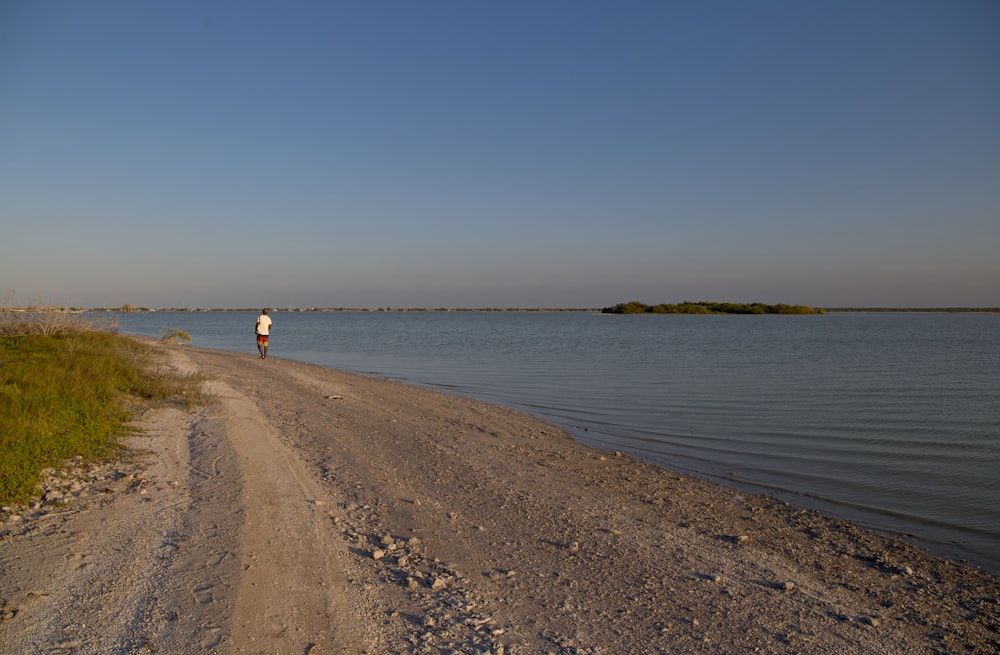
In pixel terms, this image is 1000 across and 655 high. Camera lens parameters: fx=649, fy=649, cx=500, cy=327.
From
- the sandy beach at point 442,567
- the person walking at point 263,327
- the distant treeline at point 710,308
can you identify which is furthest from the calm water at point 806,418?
the distant treeline at point 710,308

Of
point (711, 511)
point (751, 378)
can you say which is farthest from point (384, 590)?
point (751, 378)

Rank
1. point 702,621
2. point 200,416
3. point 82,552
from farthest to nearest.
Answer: point 200,416, point 82,552, point 702,621

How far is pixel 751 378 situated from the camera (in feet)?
71.1

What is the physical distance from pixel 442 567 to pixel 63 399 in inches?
312

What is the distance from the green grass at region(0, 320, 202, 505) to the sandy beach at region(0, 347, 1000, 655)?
1.48ft

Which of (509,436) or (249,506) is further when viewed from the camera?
(509,436)

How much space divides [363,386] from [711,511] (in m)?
12.8

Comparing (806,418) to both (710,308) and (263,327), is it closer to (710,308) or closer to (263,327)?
(263,327)

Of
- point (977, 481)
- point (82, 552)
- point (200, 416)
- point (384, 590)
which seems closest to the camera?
point (384, 590)

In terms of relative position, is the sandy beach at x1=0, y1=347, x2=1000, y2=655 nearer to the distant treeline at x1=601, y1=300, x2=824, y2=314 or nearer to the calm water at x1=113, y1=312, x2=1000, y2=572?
the calm water at x1=113, y1=312, x2=1000, y2=572

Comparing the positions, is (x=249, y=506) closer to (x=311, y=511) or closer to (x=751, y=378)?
(x=311, y=511)

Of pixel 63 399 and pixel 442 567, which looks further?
pixel 63 399

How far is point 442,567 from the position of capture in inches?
212

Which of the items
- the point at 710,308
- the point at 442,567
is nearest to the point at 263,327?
the point at 442,567
